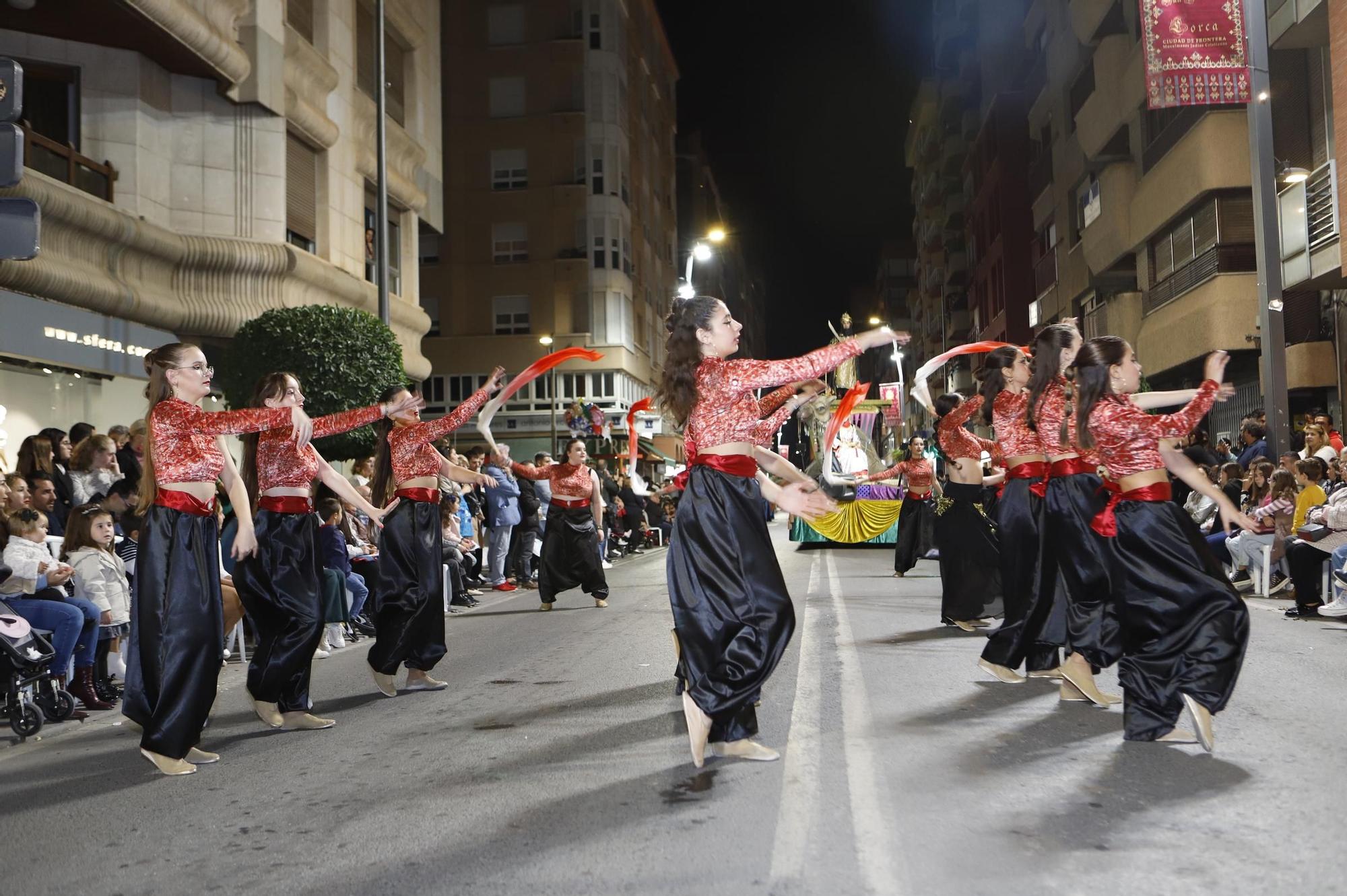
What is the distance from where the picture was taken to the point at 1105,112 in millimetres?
→ 32500

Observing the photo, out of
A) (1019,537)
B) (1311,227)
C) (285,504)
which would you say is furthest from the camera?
(1311,227)

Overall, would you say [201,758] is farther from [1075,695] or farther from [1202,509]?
[1202,509]

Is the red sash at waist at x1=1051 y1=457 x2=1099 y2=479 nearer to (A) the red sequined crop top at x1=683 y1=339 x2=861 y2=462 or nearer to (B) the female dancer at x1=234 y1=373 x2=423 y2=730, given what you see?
(A) the red sequined crop top at x1=683 y1=339 x2=861 y2=462

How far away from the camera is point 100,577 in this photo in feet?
29.1

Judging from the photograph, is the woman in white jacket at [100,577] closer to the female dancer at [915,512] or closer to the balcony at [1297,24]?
the female dancer at [915,512]

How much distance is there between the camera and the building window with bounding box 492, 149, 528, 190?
5659cm

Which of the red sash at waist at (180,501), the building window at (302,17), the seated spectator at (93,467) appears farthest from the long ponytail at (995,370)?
the building window at (302,17)

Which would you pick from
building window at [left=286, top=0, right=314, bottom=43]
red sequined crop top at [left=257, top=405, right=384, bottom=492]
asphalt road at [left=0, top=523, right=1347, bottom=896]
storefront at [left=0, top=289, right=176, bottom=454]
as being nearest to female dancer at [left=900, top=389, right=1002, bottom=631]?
asphalt road at [left=0, top=523, right=1347, bottom=896]

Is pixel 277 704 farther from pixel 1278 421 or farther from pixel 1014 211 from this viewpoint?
pixel 1014 211

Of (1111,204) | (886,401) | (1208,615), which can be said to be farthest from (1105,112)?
(1208,615)

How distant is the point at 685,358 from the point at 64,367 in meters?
16.2

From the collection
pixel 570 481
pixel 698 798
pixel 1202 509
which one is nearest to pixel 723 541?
pixel 698 798

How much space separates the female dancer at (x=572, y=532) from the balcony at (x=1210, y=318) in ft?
43.8

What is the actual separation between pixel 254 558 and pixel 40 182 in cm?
1346
